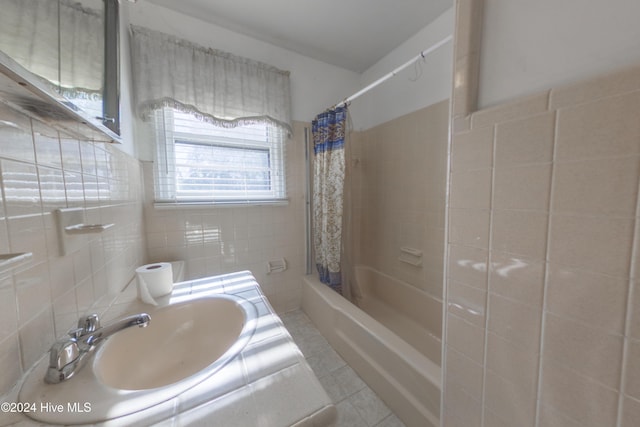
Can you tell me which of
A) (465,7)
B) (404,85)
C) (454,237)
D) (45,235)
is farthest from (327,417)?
(404,85)

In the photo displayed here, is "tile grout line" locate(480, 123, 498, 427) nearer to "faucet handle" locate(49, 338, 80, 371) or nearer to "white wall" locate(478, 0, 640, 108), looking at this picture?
"white wall" locate(478, 0, 640, 108)

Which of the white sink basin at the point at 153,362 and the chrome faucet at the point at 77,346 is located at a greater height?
the chrome faucet at the point at 77,346

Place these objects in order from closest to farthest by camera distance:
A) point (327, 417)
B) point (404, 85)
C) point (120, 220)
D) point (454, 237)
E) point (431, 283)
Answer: point (327, 417) < point (454, 237) < point (120, 220) < point (431, 283) < point (404, 85)

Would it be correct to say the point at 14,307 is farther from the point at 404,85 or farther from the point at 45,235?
the point at 404,85

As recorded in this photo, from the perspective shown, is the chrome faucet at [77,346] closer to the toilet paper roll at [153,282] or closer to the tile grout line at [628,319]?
the toilet paper roll at [153,282]

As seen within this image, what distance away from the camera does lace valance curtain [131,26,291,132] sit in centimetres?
138

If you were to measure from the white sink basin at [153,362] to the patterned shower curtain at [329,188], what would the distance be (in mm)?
1094

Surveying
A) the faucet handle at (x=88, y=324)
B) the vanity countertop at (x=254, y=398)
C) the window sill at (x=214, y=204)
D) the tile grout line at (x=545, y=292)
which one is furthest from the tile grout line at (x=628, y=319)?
the window sill at (x=214, y=204)

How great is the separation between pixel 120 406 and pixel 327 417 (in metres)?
0.39

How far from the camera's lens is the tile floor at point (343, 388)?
1.07m

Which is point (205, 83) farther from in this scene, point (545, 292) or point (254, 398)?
point (545, 292)

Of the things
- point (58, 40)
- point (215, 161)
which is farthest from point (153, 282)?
point (215, 161)

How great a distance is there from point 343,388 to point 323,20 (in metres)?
2.44

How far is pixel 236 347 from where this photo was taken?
56 centimetres
